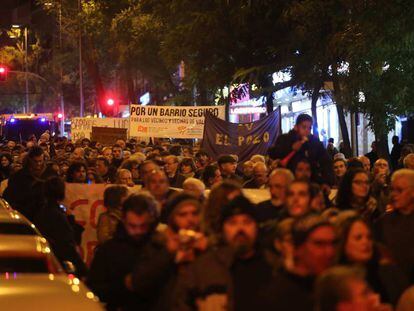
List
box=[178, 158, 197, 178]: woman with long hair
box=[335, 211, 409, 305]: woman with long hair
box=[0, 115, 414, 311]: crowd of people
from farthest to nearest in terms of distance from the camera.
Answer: box=[178, 158, 197, 178]: woman with long hair < box=[335, 211, 409, 305]: woman with long hair < box=[0, 115, 414, 311]: crowd of people

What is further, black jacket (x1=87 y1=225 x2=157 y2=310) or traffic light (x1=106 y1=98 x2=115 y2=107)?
traffic light (x1=106 y1=98 x2=115 y2=107)

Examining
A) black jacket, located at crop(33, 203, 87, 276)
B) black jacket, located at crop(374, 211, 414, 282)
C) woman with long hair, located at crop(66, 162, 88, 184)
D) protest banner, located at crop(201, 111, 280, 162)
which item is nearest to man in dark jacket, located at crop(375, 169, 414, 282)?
black jacket, located at crop(374, 211, 414, 282)

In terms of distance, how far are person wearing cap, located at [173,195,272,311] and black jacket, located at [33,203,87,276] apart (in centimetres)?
347

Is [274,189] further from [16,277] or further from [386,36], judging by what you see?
[386,36]

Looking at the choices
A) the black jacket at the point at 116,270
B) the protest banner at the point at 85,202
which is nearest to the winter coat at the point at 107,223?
the black jacket at the point at 116,270

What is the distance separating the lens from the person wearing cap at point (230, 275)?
207 inches

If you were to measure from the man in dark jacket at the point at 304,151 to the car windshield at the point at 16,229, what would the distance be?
8.43 feet

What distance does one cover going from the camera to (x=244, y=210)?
565 cm

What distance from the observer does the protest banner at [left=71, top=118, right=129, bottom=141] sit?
110ft

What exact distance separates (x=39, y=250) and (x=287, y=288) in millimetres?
3440

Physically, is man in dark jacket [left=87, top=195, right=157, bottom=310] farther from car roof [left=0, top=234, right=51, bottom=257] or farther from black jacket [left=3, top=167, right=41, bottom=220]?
black jacket [left=3, top=167, right=41, bottom=220]

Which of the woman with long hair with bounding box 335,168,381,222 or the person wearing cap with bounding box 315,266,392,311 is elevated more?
A: the woman with long hair with bounding box 335,168,381,222

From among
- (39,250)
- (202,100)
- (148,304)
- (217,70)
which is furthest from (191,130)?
(148,304)

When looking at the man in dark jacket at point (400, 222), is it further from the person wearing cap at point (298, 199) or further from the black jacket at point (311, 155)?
the black jacket at point (311, 155)
